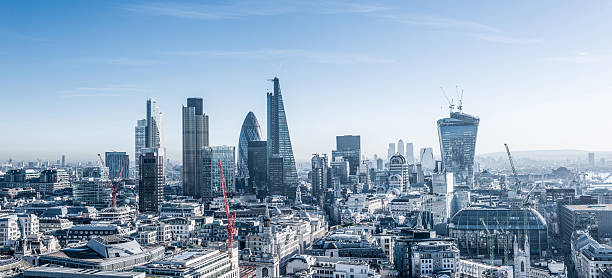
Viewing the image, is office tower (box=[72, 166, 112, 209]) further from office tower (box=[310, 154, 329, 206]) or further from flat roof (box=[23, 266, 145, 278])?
flat roof (box=[23, 266, 145, 278])

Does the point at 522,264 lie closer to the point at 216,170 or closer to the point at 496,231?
the point at 496,231

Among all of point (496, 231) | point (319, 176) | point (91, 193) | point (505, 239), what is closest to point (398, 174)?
point (319, 176)

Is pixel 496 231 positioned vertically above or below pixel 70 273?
below

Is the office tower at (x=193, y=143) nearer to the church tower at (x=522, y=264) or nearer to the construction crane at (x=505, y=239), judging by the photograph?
the construction crane at (x=505, y=239)

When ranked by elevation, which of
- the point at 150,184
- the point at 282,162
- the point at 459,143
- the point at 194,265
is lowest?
the point at 194,265

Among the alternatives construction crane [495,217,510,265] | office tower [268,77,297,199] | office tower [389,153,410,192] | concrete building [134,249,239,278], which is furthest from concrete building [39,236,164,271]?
office tower [389,153,410,192]

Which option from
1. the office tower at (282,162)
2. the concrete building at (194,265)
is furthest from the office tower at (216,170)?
the concrete building at (194,265)

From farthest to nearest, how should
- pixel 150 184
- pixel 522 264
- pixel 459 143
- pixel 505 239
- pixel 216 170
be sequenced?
pixel 216 170, pixel 459 143, pixel 150 184, pixel 505 239, pixel 522 264
